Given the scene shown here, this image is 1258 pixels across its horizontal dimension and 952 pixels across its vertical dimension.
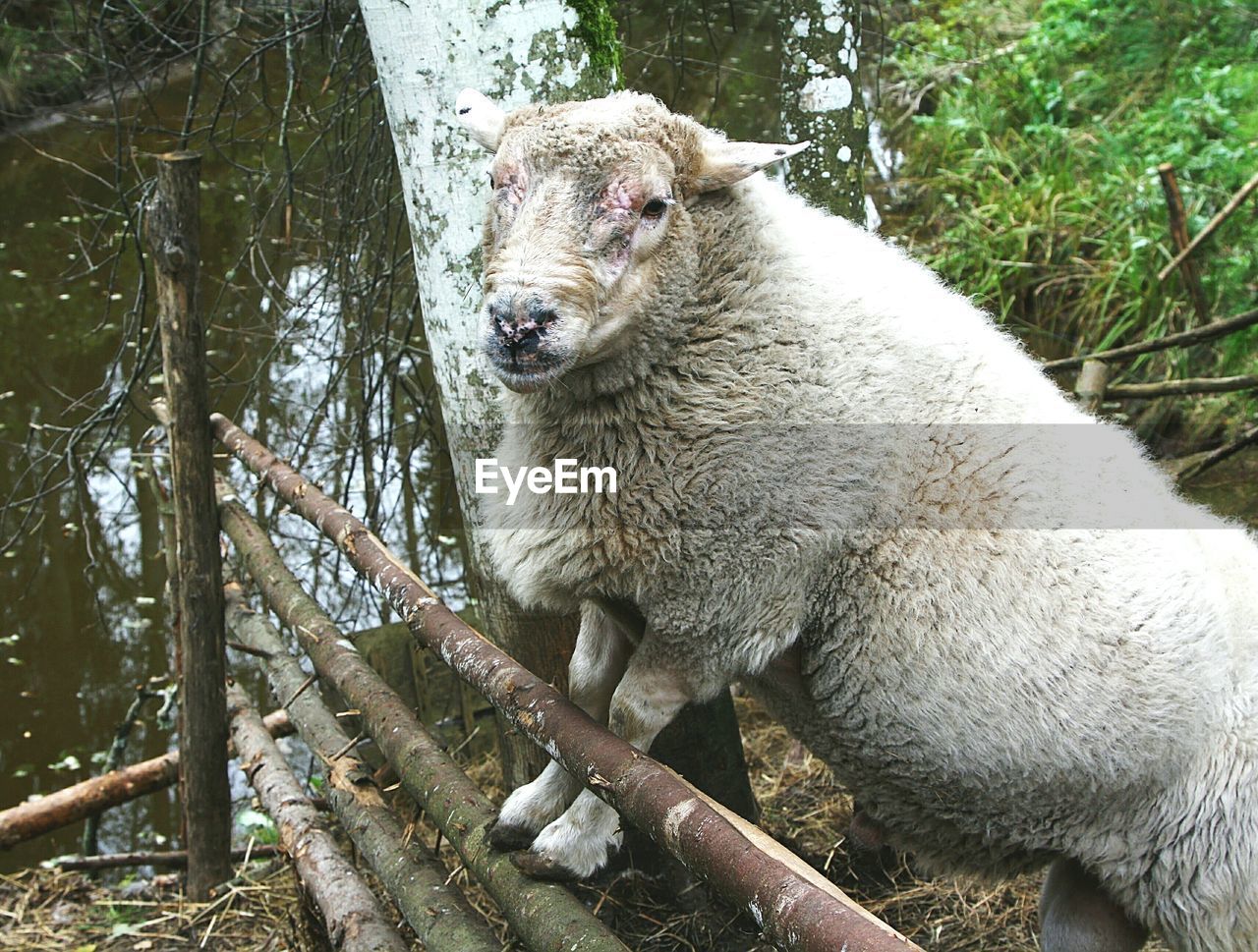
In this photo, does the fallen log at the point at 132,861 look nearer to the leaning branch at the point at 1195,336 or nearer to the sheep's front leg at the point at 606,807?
the sheep's front leg at the point at 606,807

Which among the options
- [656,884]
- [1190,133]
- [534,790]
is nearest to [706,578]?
[534,790]

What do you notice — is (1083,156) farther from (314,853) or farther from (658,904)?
(314,853)

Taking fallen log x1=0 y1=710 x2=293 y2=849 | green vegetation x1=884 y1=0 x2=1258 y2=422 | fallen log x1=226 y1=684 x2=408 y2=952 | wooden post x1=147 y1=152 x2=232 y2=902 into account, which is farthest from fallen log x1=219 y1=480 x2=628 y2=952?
green vegetation x1=884 y1=0 x2=1258 y2=422

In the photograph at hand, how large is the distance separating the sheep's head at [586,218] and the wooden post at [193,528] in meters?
1.52

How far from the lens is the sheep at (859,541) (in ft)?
8.18

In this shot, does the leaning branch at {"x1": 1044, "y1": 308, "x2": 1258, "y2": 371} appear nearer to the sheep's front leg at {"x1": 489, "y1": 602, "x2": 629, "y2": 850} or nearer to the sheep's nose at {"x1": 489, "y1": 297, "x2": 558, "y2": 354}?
the sheep's front leg at {"x1": 489, "y1": 602, "x2": 629, "y2": 850}

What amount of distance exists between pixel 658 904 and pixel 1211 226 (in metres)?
5.12

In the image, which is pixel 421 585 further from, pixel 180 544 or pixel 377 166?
pixel 377 166

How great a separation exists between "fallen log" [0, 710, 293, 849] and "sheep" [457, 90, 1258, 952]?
2677 millimetres

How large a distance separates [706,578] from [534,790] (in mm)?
760

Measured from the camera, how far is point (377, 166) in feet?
15.5

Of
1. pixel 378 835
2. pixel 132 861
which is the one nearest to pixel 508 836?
pixel 378 835

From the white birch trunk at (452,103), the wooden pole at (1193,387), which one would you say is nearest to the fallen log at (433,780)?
the white birch trunk at (452,103)

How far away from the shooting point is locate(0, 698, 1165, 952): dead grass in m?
3.41
